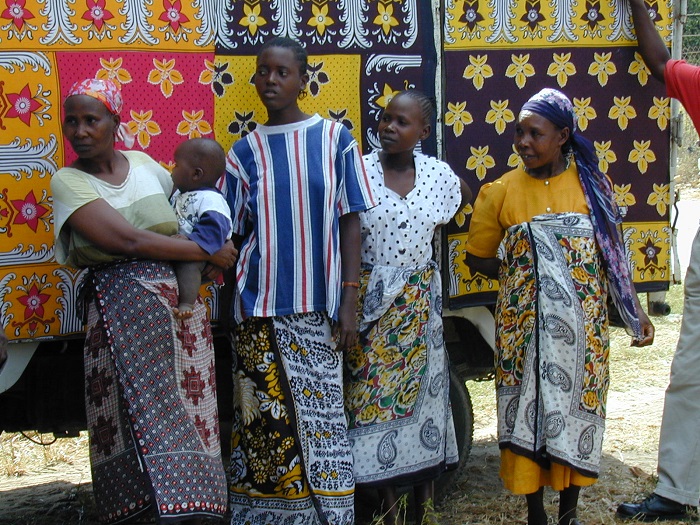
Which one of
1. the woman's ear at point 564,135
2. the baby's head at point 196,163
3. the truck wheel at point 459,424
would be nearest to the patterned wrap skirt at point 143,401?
the baby's head at point 196,163

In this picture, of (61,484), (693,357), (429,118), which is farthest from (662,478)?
(61,484)

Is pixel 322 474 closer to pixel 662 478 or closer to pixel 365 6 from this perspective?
pixel 662 478

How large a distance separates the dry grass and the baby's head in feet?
5.91

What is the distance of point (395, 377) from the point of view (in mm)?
4039

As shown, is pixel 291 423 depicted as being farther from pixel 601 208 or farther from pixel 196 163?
pixel 601 208

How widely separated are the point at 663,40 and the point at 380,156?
1.56m

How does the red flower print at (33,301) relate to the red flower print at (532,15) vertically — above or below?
below

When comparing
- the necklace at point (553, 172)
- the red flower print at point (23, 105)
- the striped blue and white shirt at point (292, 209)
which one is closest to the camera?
the red flower print at point (23, 105)

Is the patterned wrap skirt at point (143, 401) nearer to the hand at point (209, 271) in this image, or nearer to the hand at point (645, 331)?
the hand at point (209, 271)

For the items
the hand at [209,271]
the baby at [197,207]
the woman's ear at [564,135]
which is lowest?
the hand at [209,271]

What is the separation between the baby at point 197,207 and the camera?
3.56 m

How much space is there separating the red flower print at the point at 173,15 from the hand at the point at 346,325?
1.31 meters

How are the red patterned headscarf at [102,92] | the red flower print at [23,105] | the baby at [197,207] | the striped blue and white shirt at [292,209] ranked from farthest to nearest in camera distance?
1. the striped blue and white shirt at [292,209]
2. the red flower print at [23,105]
3. the baby at [197,207]
4. the red patterned headscarf at [102,92]

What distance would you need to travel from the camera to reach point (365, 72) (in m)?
4.22
